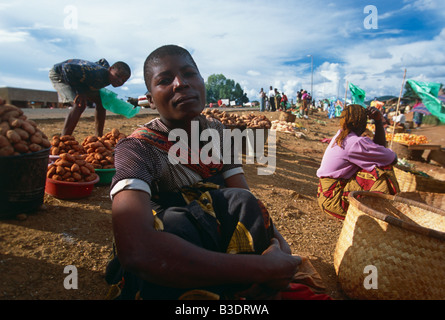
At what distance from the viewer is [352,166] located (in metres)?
3.42

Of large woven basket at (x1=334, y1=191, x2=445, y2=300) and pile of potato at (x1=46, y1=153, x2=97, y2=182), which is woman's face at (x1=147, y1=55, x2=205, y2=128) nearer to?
large woven basket at (x1=334, y1=191, x2=445, y2=300)

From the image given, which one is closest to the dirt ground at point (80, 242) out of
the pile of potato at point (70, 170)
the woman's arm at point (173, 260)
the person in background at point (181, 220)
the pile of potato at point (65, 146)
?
the pile of potato at point (70, 170)

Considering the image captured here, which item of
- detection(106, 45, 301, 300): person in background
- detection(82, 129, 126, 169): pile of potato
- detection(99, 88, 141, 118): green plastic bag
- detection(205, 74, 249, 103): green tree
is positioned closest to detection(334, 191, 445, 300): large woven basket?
detection(106, 45, 301, 300): person in background

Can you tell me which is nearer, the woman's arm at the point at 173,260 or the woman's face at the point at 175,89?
the woman's arm at the point at 173,260

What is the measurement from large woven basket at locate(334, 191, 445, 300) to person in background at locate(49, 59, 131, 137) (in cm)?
407

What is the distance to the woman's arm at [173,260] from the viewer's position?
1.09 metres

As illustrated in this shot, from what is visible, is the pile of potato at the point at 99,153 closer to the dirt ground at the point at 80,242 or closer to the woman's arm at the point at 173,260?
the dirt ground at the point at 80,242

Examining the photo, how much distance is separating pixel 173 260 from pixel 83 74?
162 inches

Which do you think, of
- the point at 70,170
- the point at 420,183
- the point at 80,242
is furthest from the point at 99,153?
the point at 420,183

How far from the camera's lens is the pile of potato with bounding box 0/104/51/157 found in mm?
2359

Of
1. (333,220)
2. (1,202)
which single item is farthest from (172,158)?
(333,220)

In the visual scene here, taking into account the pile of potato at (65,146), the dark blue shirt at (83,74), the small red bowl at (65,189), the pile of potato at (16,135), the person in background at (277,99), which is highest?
the person in background at (277,99)
